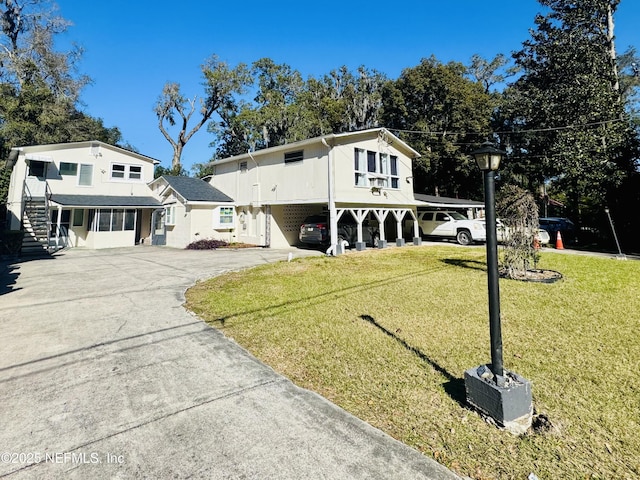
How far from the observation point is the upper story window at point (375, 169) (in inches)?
578

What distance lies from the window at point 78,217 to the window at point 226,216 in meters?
7.94

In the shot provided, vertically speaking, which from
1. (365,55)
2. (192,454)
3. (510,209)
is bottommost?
(192,454)

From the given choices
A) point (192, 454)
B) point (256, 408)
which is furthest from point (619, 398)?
point (192, 454)

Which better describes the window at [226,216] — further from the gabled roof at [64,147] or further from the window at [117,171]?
the window at [117,171]

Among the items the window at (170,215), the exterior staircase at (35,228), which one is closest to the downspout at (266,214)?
the window at (170,215)

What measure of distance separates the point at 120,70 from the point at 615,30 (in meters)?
30.1

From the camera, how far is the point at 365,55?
108 feet

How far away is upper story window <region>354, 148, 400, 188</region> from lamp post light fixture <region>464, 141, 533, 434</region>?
11695mm

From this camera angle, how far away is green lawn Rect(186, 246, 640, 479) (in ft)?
7.82

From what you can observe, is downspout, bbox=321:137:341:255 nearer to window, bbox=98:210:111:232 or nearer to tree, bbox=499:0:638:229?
window, bbox=98:210:111:232

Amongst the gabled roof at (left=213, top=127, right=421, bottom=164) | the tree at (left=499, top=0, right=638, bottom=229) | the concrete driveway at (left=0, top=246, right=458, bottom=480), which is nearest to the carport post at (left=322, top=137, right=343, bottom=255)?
the gabled roof at (left=213, top=127, right=421, bottom=164)

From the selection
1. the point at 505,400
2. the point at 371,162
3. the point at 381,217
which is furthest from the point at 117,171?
the point at 505,400

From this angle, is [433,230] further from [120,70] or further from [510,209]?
[120,70]

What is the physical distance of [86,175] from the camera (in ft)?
60.3
